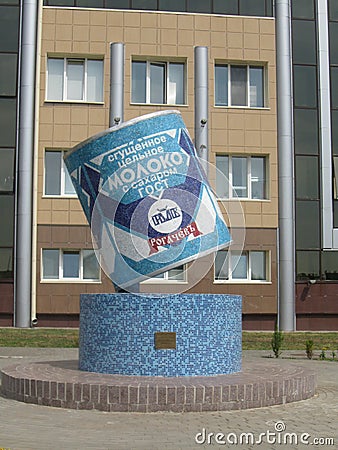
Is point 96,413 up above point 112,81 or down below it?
below

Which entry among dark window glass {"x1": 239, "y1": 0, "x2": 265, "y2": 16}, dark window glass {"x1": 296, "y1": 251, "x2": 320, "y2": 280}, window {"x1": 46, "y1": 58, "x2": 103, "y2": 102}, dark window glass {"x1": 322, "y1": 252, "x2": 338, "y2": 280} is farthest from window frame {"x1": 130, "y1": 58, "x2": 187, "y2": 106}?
dark window glass {"x1": 322, "y1": 252, "x2": 338, "y2": 280}

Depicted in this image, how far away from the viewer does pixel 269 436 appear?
7406mm

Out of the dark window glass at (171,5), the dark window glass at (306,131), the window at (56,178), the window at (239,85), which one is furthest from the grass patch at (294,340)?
the dark window glass at (171,5)

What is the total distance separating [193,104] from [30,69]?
6.22 m

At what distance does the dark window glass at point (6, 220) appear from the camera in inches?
1015

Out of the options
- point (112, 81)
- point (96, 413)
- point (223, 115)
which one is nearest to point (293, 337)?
point (223, 115)

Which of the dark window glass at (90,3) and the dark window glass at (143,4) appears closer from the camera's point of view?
the dark window glass at (90,3)

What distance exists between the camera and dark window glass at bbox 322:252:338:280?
26.8 meters

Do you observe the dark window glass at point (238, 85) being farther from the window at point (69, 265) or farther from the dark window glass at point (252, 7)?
the window at point (69, 265)

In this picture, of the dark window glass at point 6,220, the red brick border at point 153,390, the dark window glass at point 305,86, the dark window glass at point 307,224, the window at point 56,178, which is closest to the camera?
the red brick border at point 153,390

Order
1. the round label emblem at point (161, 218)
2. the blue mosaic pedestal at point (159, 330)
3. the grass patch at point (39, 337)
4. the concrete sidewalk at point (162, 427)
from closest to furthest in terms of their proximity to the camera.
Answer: the concrete sidewalk at point (162, 427)
the blue mosaic pedestal at point (159, 330)
the round label emblem at point (161, 218)
the grass patch at point (39, 337)

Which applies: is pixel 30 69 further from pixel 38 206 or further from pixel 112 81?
pixel 38 206

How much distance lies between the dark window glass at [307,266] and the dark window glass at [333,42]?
25.3ft

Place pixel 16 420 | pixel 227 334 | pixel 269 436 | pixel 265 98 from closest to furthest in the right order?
pixel 269 436, pixel 16 420, pixel 227 334, pixel 265 98
